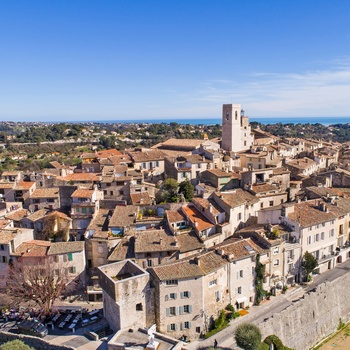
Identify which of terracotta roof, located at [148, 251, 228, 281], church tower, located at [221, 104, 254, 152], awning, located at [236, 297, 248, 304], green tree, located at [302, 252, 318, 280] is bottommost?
awning, located at [236, 297, 248, 304]

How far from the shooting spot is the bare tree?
35250 millimetres

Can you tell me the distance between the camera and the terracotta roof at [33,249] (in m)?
38.5

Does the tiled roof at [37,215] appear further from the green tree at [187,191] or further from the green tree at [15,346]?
the green tree at [15,346]

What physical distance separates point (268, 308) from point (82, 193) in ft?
83.7

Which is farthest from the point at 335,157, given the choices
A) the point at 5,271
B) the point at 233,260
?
the point at 5,271

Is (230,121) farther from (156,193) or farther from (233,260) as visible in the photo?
(233,260)

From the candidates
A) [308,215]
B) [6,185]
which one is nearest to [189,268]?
[308,215]

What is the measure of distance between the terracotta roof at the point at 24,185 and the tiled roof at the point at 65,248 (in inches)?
688

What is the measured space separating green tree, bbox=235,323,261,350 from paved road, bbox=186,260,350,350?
5.74 ft

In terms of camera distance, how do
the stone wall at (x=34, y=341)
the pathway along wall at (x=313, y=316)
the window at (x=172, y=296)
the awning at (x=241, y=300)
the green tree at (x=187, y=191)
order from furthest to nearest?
1. the green tree at (x=187, y=191)
2. the awning at (x=241, y=300)
3. the pathway along wall at (x=313, y=316)
4. the window at (x=172, y=296)
5. the stone wall at (x=34, y=341)

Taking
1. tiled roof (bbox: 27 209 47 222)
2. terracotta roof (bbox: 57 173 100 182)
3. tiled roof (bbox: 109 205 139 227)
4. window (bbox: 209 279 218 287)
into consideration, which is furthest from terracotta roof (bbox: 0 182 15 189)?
window (bbox: 209 279 218 287)

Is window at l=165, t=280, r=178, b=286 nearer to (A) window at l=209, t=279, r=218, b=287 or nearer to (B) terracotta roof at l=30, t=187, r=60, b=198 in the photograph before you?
(A) window at l=209, t=279, r=218, b=287

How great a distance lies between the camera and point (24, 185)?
54.7 meters

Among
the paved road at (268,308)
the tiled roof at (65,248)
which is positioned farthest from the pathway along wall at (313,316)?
the tiled roof at (65,248)
